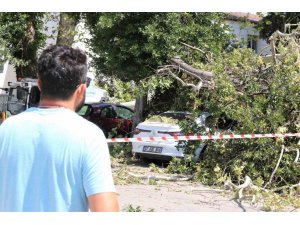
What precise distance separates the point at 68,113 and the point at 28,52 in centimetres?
1816

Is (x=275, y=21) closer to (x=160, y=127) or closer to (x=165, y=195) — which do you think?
(x=160, y=127)

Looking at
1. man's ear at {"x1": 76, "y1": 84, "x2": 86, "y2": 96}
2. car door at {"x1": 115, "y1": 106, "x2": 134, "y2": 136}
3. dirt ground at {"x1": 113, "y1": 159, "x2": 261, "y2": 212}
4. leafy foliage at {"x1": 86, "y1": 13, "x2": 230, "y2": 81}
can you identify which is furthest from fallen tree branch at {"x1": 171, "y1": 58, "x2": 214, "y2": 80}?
man's ear at {"x1": 76, "y1": 84, "x2": 86, "y2": 96}

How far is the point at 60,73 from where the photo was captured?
2449mm

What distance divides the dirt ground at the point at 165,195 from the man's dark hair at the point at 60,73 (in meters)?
4.21

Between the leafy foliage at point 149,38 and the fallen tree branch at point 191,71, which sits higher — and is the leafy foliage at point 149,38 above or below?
above

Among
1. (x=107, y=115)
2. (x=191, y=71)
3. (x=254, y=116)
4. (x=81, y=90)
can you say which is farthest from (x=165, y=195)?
(x=107, y=115)

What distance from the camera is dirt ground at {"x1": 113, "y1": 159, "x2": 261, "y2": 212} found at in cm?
751

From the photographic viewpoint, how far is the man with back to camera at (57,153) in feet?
7.66

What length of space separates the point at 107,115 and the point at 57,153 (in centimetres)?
1469

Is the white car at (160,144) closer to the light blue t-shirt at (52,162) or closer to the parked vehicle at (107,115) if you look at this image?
the parked vehicle at (107,115)

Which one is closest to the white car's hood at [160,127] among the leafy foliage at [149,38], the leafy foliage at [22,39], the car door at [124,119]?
the leafy foliage at [149,38]

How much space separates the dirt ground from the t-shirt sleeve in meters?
4.24

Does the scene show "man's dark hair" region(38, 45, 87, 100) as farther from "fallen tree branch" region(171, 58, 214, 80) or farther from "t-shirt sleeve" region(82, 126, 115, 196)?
"fallen tree branch" region(171, 58, 214, 80)

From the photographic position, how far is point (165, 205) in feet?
25.5
